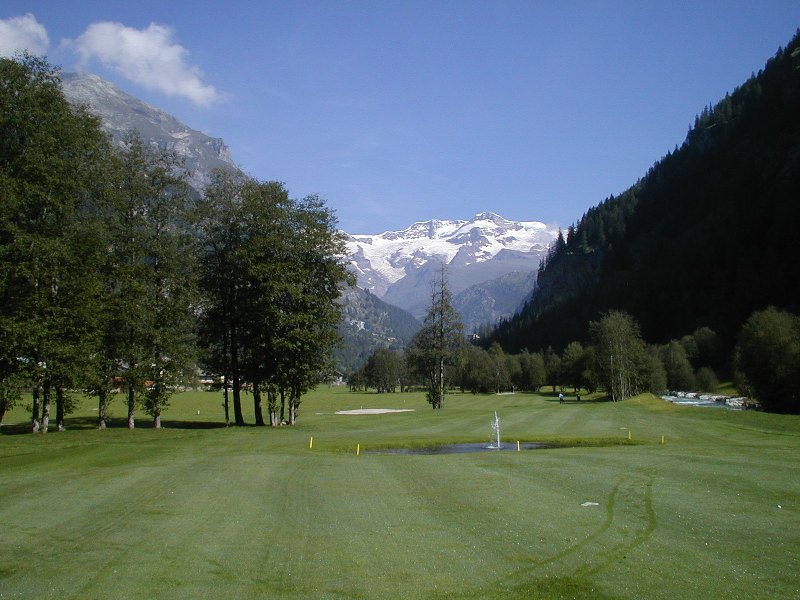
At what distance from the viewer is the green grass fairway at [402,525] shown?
9.63 metres

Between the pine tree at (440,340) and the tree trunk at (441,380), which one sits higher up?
the pine tree at (440,340)

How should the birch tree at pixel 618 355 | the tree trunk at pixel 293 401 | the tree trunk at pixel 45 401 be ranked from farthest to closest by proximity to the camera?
the birch tree at pixel 618 355, the tree trunk at pixel 293 401, the tree trunk at pixel 45 401

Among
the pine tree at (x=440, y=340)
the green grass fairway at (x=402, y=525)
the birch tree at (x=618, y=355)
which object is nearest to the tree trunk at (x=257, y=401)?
the green grass fairway at (x=402, y=525)

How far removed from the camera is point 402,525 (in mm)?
13422

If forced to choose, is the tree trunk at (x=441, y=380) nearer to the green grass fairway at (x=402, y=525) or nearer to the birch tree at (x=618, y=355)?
the birch tree at (x=618, y=355)

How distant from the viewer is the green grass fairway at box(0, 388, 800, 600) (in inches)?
379

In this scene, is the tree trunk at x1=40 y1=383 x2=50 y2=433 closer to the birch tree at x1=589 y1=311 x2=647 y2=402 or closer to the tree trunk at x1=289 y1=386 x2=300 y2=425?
the tree trunk at x1=289 y1=386 x2=300 y2=425

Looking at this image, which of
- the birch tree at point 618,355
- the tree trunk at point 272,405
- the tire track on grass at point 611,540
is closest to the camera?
the tire track on grass at point 611,540

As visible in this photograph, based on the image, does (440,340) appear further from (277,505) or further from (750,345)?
(277,505)

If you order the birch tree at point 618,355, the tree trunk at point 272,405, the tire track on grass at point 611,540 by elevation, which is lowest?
the tire track on grass at point 611,540

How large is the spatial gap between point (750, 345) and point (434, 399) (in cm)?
3911

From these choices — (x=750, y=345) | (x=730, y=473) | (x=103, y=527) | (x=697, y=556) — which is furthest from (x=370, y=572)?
(x=750, y=345)

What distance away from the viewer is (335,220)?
48969 mm

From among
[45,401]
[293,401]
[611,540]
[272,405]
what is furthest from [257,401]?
[611,540]
